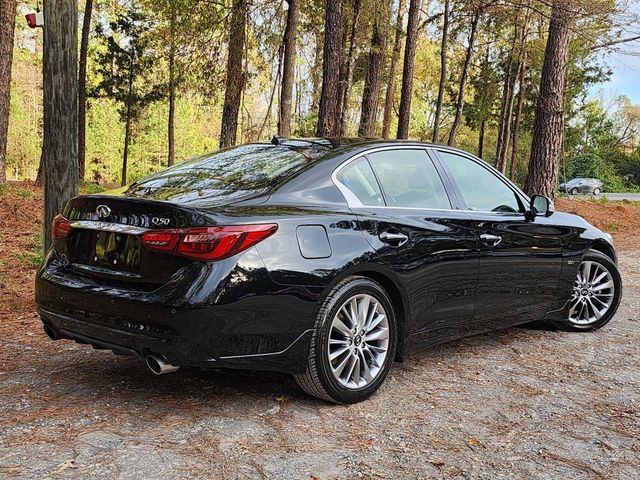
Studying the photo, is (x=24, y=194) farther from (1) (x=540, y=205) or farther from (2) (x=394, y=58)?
→ (2) (x=394, y=58)

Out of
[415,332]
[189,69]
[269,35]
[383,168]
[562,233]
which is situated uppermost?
[269,35]

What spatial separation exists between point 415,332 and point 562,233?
198cm

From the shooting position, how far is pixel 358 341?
366cm

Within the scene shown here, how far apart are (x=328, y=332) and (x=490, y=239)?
1.67 meters

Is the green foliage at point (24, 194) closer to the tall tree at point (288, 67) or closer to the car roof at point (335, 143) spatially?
the tall tree at point (288, 67)

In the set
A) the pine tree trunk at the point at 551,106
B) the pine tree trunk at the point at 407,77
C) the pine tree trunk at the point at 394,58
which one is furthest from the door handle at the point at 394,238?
the pine tree trunk at the point at 394,58

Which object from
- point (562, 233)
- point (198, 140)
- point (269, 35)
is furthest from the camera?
point (198, 140)

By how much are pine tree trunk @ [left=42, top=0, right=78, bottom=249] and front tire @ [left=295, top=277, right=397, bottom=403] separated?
3.39 meters

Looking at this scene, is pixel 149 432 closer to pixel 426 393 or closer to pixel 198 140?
pixel 426 393

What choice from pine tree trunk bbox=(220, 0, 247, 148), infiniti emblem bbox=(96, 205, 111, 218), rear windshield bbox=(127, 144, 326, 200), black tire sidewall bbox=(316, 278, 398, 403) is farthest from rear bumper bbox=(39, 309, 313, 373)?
pine tree trunk bbox=(220, 0, 247, 148)

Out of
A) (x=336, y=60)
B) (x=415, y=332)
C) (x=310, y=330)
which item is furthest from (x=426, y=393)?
(x=336, y=60)

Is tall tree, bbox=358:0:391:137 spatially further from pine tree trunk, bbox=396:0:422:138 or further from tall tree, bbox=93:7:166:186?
tall tree, bbox=93:7:166:186

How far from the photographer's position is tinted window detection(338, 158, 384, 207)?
3820mm

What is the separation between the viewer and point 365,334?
3.69 m
